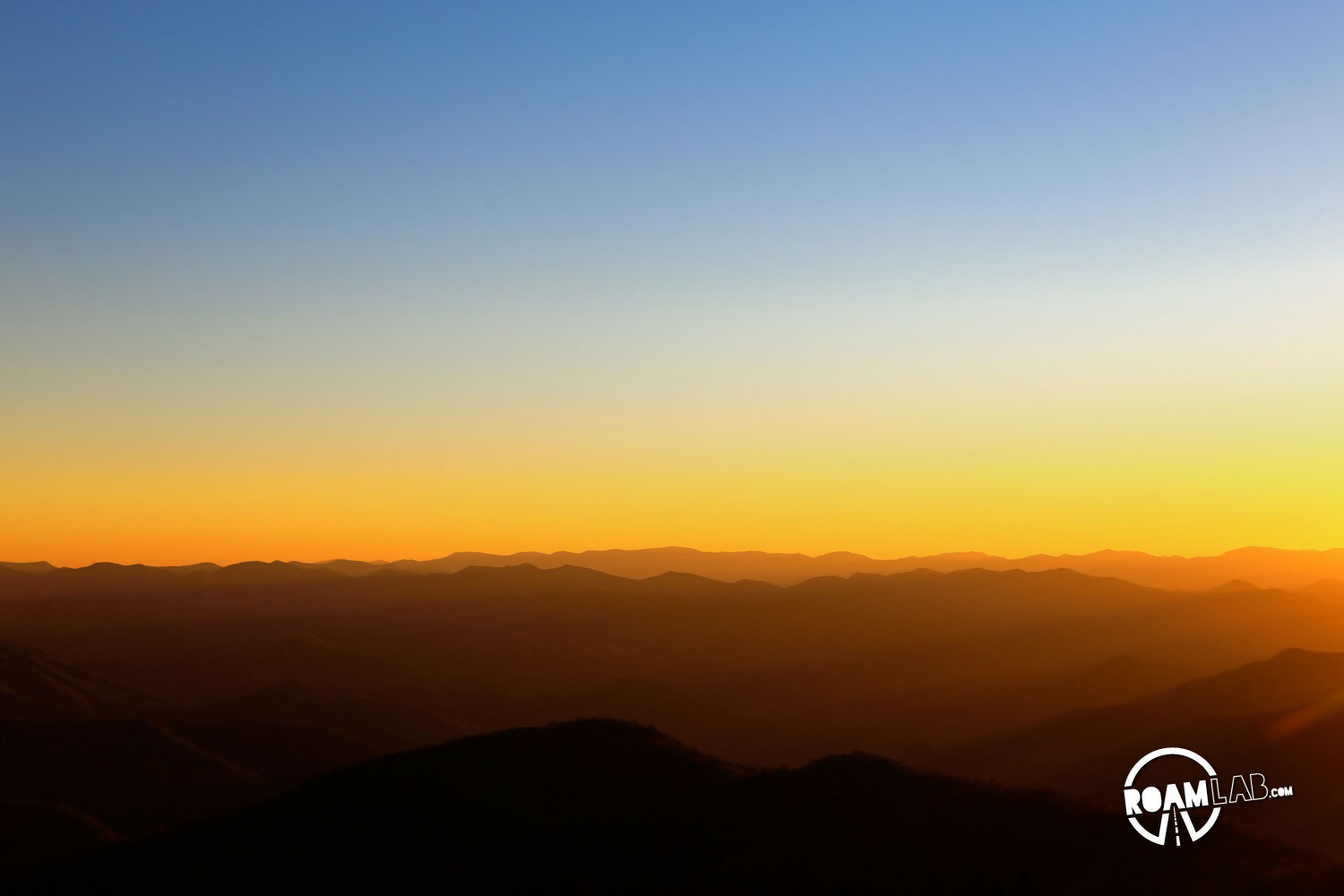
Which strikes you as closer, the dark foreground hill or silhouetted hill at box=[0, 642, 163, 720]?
the dark foreground hill

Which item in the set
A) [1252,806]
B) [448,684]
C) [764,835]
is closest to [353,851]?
[764,835]

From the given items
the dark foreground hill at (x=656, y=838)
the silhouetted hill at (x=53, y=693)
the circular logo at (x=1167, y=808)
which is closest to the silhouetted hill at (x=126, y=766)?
the silhouetted hill at (x=53, y=693)

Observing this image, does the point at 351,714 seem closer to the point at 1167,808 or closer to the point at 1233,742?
the point at 1233,742

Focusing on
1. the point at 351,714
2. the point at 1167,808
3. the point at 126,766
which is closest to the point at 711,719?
the point at 351,714

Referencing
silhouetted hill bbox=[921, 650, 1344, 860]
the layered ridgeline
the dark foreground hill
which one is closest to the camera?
the dark foreground hill

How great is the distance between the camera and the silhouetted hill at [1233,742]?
67.7m

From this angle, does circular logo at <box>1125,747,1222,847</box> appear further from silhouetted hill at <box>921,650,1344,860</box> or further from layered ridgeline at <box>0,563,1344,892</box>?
silhouetted hill at <box>921,650,1344,860</box>

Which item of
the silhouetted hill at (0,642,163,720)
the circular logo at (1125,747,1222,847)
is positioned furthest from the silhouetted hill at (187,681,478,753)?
the circular logo at (1125,747,1222,847)

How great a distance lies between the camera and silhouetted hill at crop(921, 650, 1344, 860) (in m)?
67.7

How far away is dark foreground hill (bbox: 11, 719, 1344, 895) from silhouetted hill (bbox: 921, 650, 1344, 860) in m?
31.4

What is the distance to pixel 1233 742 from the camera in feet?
266

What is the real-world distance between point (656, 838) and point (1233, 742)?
62346 mm

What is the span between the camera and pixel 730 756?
12300 centimetres

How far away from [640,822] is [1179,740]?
64.5 m
